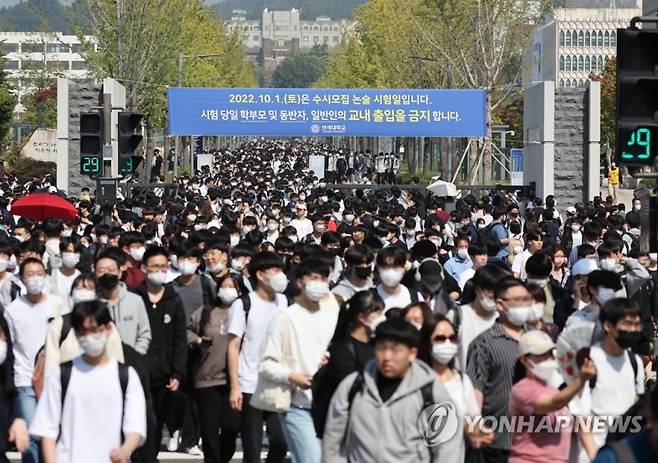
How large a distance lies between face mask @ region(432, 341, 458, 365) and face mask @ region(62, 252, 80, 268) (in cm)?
655

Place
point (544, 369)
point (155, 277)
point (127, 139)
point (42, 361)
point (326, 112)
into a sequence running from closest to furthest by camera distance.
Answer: point (544, 369) → point (42, 361) → point (155, 277) → point (127, 139) → point (326, 112)

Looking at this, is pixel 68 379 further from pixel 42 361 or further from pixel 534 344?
pixel 534 344

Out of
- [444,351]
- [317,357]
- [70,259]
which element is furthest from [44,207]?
[444,351]

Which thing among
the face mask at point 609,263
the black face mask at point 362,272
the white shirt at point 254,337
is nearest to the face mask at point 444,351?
the white shirt at point 254,337

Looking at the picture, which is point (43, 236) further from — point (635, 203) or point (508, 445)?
point (635, 203)

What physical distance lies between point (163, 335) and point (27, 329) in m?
0.92

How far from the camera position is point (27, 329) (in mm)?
11141

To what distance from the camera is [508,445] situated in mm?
8695

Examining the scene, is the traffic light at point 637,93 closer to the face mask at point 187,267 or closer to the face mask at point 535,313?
the face mask at point 535,313

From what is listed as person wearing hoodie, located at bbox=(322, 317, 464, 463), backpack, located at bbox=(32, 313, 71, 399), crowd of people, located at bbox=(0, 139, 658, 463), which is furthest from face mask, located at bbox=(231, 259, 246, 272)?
person wearing hoodie, located at bbox=(322, 317, 464, 463)

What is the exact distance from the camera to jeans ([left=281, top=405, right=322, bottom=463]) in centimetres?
927

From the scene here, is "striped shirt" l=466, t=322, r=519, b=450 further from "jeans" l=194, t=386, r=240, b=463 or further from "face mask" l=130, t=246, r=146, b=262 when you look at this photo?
"face mask" l=130, t=246, r=146, b=262

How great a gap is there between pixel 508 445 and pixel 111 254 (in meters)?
4.03

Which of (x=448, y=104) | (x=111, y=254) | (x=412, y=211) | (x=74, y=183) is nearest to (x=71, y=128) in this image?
(x=74, y=183)
